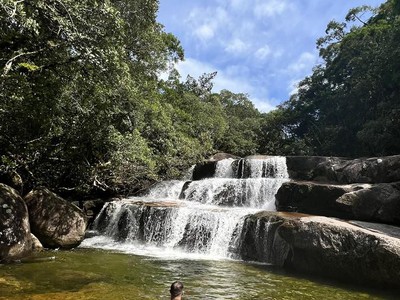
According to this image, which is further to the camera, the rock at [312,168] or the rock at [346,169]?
the rock at [312,168]

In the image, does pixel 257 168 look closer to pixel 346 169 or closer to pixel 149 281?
pixel 346 169

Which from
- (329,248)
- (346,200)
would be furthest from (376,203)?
(329,248)

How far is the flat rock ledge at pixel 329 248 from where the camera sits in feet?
31.6

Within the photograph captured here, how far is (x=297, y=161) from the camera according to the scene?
23.3 metres

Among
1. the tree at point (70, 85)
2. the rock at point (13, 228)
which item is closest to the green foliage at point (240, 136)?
the tree at point (70, 85)

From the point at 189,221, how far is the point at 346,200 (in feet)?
20.8

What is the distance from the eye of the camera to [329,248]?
1061 cm

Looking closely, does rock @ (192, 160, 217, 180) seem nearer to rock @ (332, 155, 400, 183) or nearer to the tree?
rock @ (332, 155, 400, 183)

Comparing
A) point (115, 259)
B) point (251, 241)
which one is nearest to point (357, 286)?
point (251, 241)

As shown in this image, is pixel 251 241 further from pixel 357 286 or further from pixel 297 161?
pixel 297 161

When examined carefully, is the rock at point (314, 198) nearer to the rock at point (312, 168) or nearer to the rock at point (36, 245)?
the rock at point (312, 168)

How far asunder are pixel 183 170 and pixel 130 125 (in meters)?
9.88

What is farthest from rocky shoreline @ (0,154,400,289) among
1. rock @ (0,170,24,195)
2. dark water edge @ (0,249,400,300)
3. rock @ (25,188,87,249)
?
rock @ (0,170,24,195)

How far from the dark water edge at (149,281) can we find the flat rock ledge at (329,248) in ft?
1.79
